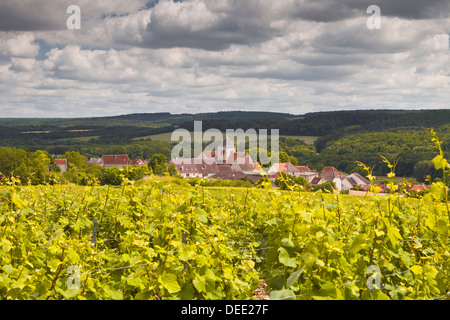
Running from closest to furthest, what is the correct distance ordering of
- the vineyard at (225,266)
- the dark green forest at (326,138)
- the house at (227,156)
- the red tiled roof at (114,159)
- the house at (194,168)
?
the vineyard at (225,266), the house at (194,168), the house at (227,156), the dark green forest at (326,138), the red tiled roof at (114,159)

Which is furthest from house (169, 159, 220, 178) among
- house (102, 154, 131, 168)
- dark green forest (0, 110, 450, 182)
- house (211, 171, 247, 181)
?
dark green forest (0, 110, 450, 182)

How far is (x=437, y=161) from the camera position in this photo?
2.41 m

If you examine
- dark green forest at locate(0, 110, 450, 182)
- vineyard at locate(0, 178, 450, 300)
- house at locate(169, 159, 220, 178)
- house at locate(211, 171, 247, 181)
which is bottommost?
vineyard at locate(0, 178, 450, 300)

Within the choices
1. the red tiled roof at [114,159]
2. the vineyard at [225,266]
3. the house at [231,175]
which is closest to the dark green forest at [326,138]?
the red tiled roof at [114,159]

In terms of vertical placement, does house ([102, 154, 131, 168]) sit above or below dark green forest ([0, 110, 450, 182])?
below

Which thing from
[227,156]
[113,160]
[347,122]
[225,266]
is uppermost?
[347,122]

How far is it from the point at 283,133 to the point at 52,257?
5460 inches

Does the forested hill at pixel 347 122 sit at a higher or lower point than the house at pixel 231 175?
higher

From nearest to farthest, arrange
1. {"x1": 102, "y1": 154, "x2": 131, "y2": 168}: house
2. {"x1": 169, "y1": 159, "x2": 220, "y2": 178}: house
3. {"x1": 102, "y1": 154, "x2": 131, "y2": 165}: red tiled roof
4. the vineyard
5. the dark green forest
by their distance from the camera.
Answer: the vineyard, {"x1": 169, "y1": 159, "x2": 220, "y2": 178}: house, the dark green forest, {"x1": 102, "y1": 154, "x2": 131, "y2": 168}: house, {"x1": 102, "y1": 154, "x2": 131, "y2": 165}: red tiled roof

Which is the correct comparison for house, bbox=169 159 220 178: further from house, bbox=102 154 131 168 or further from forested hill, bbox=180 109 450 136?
forested hill, bbox=180 109 450 136

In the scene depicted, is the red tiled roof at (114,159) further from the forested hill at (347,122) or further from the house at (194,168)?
the forested hill at (347,122)

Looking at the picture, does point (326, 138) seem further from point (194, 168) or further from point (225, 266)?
point (225, 266)

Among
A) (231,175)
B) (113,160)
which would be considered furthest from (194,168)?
(113,160)
